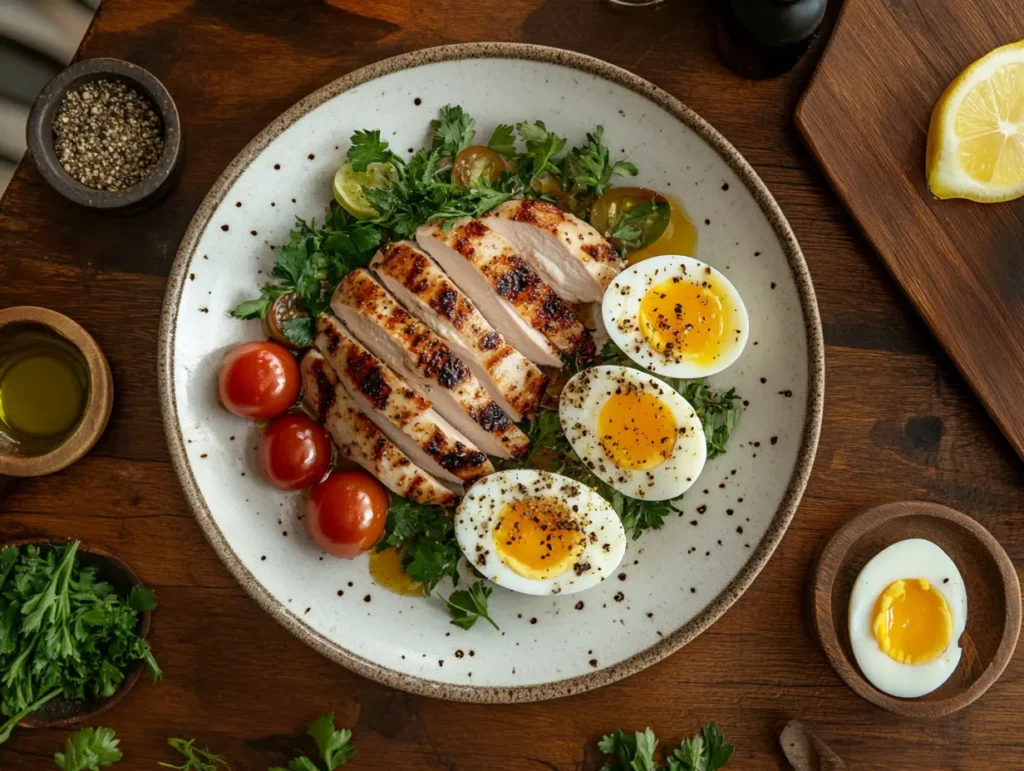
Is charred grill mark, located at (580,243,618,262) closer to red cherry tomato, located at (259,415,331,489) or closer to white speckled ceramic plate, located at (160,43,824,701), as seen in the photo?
white speckled ceramic plate, located at (160,43,824,701)

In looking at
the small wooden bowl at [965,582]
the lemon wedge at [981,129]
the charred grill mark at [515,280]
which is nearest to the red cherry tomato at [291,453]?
the charred grill mark at [515,280]

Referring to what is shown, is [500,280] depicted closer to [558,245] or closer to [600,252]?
[558,245]

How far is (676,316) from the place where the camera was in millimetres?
2572

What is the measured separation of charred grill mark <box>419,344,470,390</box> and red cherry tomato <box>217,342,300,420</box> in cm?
44

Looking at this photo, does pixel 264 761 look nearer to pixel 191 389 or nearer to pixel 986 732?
pixel 191 389

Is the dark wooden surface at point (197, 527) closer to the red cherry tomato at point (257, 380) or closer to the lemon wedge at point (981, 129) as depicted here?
the lemon wedge at point (981, 129)

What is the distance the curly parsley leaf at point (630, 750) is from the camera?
2688mm

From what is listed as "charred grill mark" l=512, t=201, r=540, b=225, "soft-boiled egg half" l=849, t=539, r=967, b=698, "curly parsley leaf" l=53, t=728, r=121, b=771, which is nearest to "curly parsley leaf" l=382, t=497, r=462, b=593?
"charred grill mark" l=512, t=201, r=540, b=225

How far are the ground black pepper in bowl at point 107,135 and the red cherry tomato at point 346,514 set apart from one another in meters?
1.16

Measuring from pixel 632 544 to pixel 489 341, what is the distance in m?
0.80

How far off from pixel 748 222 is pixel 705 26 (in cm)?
70

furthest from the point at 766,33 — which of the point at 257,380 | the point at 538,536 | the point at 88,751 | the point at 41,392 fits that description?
the point at 88,751

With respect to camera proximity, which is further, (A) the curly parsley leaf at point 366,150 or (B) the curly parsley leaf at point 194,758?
(B) the curly parsley leaf at point 194,758

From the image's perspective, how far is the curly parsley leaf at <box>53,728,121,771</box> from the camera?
2.58 m
